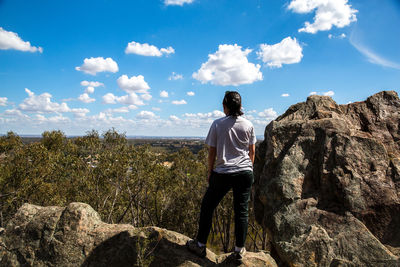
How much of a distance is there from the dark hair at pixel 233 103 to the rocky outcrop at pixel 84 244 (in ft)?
12.3

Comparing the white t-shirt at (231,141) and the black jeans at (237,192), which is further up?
the white t-shirt at (231,141)

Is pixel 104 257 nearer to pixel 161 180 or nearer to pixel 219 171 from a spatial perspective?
pixel 219 171

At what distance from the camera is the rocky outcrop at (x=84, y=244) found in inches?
245

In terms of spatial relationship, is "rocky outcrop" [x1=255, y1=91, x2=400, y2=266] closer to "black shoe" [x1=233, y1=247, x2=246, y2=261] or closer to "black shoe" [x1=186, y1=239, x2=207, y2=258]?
"black shoe" [x1=233, y1=247, x2=246, y2=261]

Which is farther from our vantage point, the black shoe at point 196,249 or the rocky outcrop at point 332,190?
the black shoe at point 196,249

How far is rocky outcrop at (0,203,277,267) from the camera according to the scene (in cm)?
623

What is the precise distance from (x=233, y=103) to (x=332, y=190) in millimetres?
3796

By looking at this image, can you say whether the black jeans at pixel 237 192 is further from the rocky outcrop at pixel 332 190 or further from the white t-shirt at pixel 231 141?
the rocky outcrop at pixel 332 190

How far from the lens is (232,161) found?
5648mm

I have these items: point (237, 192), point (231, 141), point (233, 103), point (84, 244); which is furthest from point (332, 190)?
point (84, 244)

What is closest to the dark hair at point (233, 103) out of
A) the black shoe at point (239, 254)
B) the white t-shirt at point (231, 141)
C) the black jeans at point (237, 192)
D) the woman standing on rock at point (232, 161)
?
the woman standing on rock at point (232, 161)

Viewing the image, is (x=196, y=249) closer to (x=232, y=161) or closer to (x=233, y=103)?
(x=232, y=161)

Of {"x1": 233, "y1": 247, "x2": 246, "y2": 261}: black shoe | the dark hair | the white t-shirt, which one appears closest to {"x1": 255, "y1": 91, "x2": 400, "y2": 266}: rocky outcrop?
{"x1": 233, "y1": 247, "x2": 246, "y2": 261}: black shoe

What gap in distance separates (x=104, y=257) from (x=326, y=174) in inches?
252
